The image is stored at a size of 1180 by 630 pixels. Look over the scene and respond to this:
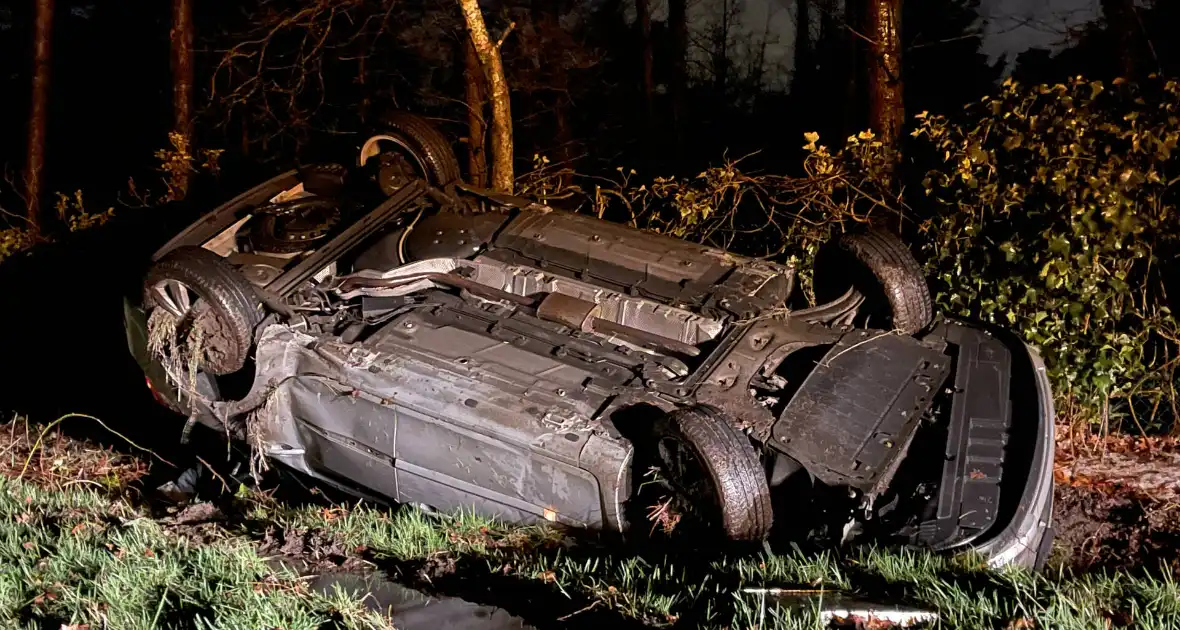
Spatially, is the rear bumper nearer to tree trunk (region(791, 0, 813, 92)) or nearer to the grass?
the grass

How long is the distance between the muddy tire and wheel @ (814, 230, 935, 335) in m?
2.72

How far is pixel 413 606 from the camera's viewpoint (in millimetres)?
4059

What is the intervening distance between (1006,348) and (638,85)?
48.8 feet

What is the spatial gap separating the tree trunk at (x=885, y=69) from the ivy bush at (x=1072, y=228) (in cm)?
106

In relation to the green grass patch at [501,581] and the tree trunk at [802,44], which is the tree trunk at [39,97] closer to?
the green grass patch at [501,581]

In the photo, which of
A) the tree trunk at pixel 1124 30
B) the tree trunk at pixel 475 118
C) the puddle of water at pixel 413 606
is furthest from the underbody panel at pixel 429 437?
the tree trunk at pixel 1124 30

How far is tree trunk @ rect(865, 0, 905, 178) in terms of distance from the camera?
7.62 m

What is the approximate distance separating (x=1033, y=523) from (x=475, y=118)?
7558 millimetres

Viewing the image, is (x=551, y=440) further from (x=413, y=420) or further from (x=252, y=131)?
(x=252, y=131)

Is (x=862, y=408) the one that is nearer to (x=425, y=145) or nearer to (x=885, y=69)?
(x=425, y=145)

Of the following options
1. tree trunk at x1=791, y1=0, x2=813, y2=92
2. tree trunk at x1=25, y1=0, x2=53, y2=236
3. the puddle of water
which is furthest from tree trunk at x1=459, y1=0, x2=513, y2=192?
tree trunk at x1=791, y1=0, x2=813, y2=92

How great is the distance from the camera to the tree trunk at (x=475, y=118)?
1023cm

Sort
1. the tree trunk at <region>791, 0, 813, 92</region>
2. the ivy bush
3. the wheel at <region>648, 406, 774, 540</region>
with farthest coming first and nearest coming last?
the tree trunk at <region>791, 0, 813, 92</region> < the ivy bush < the wheel at <region>648, 406, 774, 540</region>

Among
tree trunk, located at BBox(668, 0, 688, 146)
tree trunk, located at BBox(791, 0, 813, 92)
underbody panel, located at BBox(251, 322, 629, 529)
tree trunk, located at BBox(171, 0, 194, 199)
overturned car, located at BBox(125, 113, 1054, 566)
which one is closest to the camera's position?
overturned car, located at BBox(125, 113, 1054, 566)
